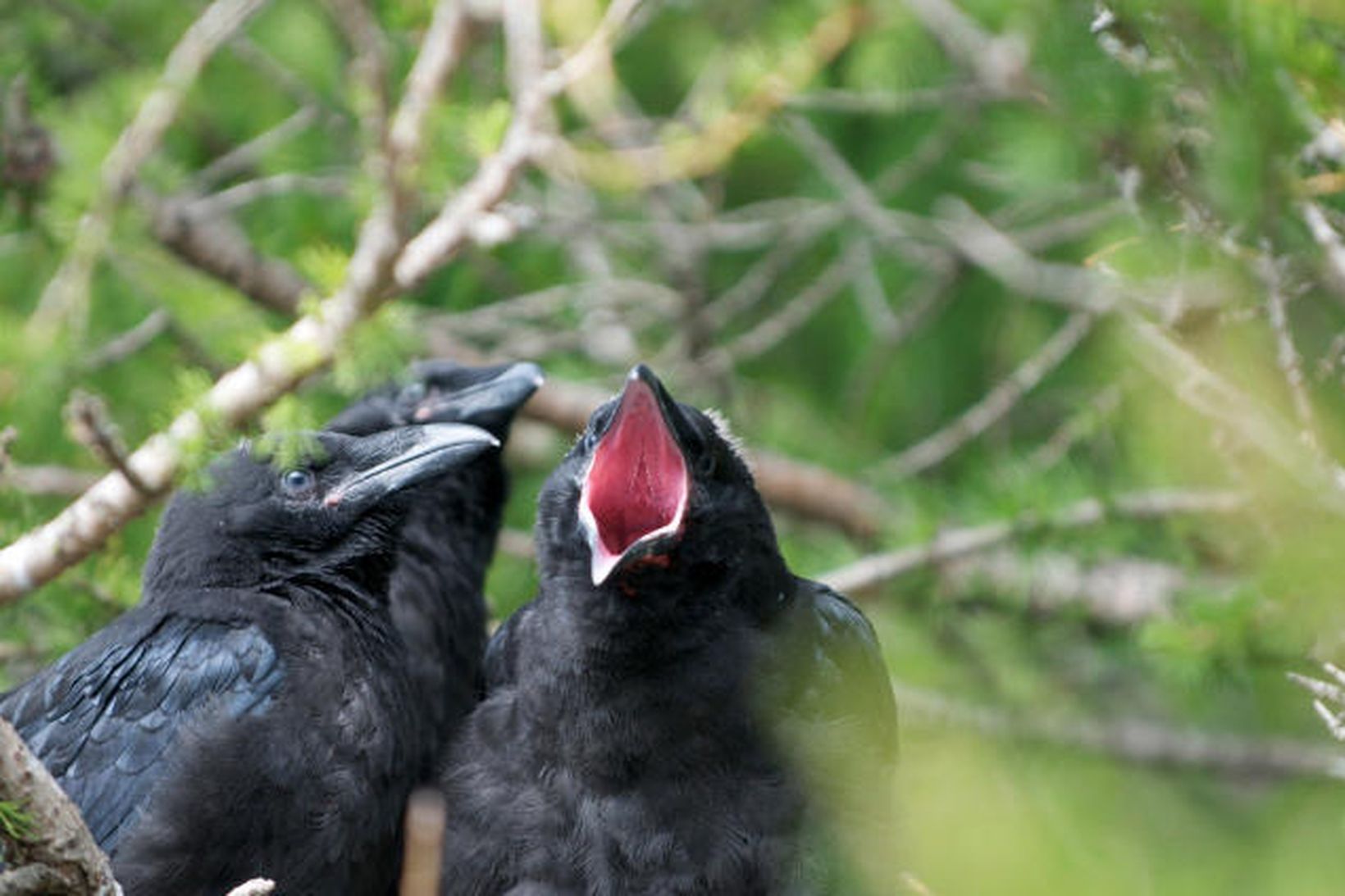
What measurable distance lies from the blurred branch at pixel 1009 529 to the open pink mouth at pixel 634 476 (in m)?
0.98

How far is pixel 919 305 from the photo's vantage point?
5695mm

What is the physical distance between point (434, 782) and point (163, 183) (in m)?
1.77

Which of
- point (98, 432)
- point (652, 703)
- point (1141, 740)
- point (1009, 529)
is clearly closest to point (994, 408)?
point (1009, 529)

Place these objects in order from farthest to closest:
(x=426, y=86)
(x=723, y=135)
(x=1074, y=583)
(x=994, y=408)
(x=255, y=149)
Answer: (x=255, y=149), (x=994, y=408), (x=1074, y=583), (x=723, y=135), (x=426, y=86)

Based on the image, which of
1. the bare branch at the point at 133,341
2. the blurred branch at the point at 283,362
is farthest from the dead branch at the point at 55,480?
the blurred branch at the point at 283,362

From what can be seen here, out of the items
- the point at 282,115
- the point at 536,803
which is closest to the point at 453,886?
the point at 536,803

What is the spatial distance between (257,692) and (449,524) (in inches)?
42.0

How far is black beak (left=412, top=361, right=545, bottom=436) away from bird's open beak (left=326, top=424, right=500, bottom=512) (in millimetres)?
505

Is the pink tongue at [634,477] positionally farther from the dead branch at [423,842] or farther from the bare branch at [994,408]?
the bare branch at [994,408]

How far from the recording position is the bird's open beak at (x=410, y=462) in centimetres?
380

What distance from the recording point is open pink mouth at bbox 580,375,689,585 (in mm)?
3453

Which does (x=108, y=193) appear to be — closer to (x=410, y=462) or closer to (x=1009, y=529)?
(x=410, y=462)

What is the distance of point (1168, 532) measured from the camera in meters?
4.46

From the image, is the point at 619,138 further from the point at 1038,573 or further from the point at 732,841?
the point at 732,841
